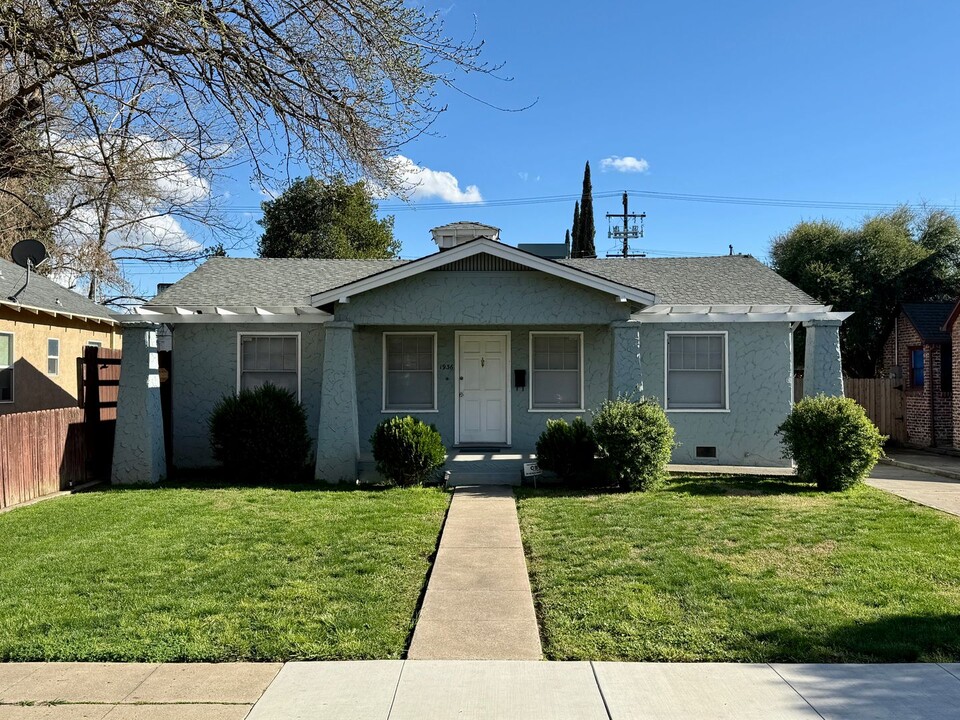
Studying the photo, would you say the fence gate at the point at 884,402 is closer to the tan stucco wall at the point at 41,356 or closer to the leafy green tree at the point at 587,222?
the leafy green tree at the point at 587,222

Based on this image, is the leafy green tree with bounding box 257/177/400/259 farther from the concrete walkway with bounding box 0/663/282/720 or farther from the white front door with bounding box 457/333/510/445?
the concrete walkway with bounding box 0/663/282/720

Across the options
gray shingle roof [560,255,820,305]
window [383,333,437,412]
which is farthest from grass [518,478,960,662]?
gray shingle roof [560,255,820,305]

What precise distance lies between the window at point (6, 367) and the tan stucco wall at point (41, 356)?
0.34ft

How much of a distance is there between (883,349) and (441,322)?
17.5m

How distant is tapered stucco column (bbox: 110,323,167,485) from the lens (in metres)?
12.4

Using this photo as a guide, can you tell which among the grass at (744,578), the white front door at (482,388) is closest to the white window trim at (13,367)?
the white front door at (482,388)

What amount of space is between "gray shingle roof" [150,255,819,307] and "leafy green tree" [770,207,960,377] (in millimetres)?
9945

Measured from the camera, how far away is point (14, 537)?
828 cm

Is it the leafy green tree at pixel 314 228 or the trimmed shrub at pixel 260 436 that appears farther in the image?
the leafy green tree at pixel 314 228

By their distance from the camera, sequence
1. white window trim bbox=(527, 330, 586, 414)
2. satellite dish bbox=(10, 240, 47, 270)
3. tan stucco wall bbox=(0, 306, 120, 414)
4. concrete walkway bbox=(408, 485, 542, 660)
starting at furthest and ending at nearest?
tan stucco wall bbox=(0, 306, 120, 414)
white window trim bbox=(527, 330, 586, 414)
satellite dish bbox=(10, 240, 47, 270)
concrete walkway bbox=(408, 485, 542, 660)

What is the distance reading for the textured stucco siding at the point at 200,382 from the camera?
1383cm

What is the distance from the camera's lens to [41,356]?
1644cm

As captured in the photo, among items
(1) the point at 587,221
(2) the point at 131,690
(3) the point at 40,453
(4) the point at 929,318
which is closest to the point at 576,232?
(1) the point at 587,221

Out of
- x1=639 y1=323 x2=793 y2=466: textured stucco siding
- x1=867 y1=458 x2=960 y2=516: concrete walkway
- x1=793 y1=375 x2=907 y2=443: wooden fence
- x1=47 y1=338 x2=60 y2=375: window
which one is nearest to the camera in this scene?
x1=867 y1=458 x2=960 y2=516: concrete walkway
